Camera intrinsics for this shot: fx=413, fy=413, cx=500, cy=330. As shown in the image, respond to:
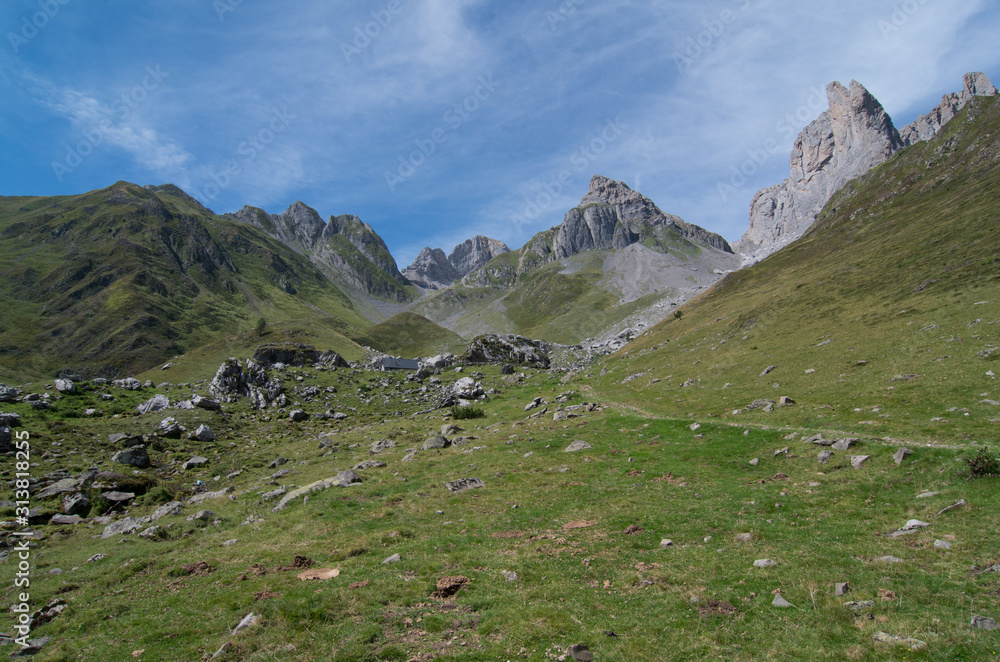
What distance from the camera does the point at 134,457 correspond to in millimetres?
35375

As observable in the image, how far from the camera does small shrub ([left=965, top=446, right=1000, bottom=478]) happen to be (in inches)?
604

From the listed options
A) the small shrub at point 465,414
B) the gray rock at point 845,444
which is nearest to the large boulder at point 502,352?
the small shrub at point 465,414

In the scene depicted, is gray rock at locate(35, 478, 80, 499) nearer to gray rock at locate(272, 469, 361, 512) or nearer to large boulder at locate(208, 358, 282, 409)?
gray rock at locate(272, 469, 361, 512)

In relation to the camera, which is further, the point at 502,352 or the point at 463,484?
the point at 502,352

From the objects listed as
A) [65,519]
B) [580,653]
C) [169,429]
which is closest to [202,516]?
[65,519]

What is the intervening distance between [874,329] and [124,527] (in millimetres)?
65244

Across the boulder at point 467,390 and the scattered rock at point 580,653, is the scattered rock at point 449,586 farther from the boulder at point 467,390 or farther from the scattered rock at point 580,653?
the boulder at point 467,390

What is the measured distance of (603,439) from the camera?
3400cm

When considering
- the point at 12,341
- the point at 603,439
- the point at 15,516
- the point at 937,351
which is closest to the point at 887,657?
the point at 603,439

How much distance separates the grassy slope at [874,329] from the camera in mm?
26703

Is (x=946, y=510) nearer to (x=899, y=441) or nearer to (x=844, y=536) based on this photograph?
(x=844, y=536)

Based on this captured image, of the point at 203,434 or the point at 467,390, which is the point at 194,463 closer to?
the point at 203,434

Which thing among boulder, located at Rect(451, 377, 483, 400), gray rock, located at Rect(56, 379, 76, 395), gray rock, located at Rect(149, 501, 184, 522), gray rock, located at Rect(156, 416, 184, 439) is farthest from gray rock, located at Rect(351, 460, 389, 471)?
gray rock, located at Rect(56, 379, 76, 395)

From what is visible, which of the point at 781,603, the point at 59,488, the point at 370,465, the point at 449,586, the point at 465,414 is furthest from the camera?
the point at 465,414
